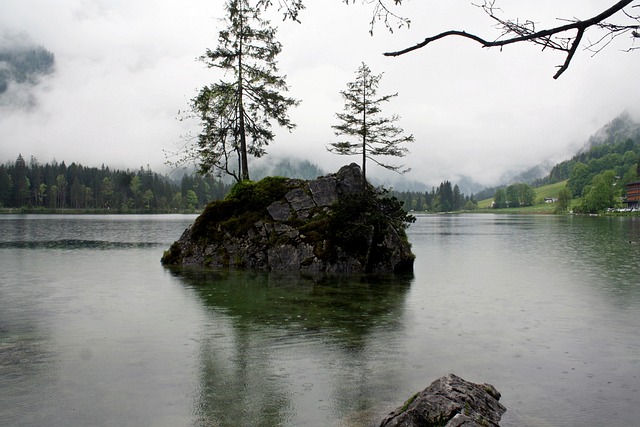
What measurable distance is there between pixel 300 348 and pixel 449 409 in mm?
5084

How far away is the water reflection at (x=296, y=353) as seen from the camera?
7613 mm

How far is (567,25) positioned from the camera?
4051mm

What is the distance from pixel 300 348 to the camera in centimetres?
1102

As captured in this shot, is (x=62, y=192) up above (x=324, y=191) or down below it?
above

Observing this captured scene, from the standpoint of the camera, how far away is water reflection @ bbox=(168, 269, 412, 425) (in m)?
7.61

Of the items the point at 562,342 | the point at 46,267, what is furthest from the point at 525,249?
the point at 46,267

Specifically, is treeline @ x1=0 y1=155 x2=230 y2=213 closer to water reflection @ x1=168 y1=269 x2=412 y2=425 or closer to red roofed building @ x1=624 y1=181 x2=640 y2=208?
red roofed building @ x1=624 y1=181 x2=640 y2=208

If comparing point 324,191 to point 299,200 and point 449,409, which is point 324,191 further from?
point 449,409

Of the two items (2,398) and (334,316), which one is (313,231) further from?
(2,398)

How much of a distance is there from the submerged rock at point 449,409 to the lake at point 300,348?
1.60 feet

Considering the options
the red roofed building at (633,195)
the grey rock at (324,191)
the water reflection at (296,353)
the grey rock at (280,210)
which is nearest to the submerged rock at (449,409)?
the water reflection at (296,353)

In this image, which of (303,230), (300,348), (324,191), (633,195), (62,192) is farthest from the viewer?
(62,192)

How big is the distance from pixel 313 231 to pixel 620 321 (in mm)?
15325

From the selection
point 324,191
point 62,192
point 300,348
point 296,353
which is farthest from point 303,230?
point 62,192
